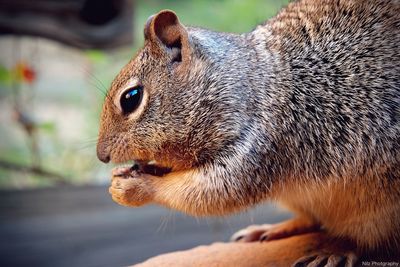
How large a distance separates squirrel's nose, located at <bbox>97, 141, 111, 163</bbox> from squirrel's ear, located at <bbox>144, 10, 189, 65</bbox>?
0.35m

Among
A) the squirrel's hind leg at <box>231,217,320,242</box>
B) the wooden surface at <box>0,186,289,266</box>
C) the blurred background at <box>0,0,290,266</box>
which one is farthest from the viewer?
the wooden surface at <box>0,186,289,266</box>

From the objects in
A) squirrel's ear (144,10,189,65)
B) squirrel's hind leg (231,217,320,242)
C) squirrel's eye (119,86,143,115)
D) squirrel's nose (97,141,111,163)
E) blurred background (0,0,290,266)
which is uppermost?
blurred background (0,0,290,266)

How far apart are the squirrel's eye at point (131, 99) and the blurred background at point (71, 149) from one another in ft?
5.05

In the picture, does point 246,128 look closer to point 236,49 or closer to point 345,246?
point 236,49

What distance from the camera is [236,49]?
212cm

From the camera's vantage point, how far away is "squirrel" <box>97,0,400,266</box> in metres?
1.95

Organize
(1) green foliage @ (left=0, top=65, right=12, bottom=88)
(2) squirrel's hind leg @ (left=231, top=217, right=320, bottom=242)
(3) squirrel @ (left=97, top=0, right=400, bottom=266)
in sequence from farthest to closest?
(1) green foliage @ (left=0, top=65, right=12, bottom=88)
(2) squirrel's hind leg @ (left=231, top=217, right=320, bottom=242)
(3) squirrel @ (left=97, top=0, right=400, bottom=266)

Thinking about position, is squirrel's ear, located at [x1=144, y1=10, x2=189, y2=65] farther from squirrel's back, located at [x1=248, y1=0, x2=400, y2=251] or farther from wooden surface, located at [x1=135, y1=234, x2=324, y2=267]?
wooden surface, located at [x1=135, y1=234, x2=324, y2=267]

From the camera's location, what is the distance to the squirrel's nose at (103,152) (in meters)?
2.01

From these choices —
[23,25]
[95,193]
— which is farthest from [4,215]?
[23,25]

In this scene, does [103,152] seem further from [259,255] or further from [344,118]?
[344,118]

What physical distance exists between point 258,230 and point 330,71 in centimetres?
76

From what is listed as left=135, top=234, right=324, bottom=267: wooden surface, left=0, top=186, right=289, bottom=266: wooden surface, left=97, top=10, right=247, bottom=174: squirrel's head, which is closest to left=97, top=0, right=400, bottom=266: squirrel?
left=97, top=10, right=247, bottom=174: squirrel's head

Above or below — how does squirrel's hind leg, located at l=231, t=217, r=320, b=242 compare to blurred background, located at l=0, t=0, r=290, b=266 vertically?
below
